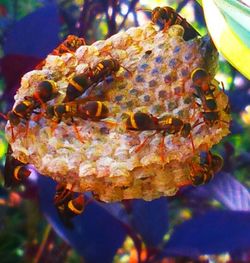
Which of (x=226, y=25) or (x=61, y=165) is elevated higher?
(x=226, y=25)

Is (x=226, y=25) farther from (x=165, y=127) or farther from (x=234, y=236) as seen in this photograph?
(x=234, y=236)

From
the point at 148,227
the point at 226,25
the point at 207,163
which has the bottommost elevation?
the point at 148,227

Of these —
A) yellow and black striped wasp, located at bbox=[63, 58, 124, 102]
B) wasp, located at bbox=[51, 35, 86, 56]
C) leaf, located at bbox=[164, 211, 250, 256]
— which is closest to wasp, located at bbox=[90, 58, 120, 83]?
yellow and black striped wasp, located at bbox=[63, 58, 124, 102]

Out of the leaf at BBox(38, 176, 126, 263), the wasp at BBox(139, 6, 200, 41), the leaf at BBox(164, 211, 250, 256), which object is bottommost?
the leaf at BBox(38, 176, 126, 263)

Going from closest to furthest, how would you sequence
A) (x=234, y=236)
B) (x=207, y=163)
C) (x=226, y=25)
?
(x=226, y=25) < (x=207, y=163) < (x=234, y=236)

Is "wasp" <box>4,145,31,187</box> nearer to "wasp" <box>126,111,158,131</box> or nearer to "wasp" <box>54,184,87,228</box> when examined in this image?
"wasp" <box>54,184,87,228</box>

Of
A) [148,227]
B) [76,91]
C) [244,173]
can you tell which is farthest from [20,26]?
[244,173]

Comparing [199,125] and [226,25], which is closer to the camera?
[226,25]

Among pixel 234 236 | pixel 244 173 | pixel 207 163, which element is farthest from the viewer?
pixel 244 173
